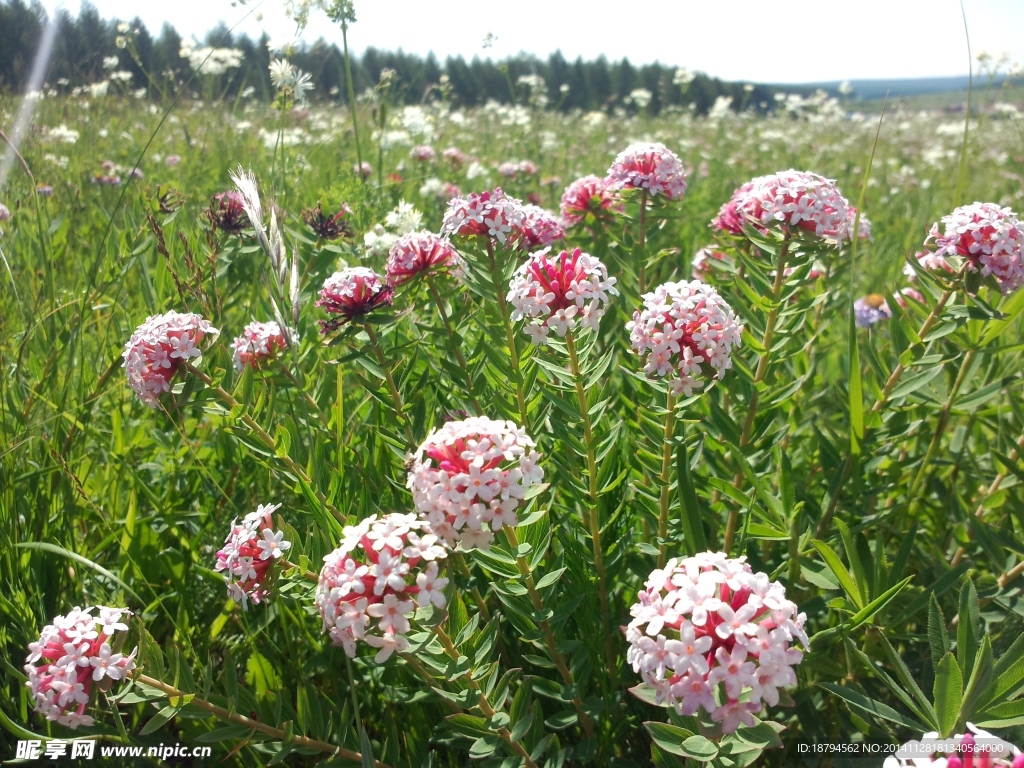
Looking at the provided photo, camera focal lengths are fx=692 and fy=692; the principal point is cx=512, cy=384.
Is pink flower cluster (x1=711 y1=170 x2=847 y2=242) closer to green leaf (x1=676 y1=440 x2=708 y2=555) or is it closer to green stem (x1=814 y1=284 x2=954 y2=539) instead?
green stem (x1=814 y1=284 x2=954 y2=539)

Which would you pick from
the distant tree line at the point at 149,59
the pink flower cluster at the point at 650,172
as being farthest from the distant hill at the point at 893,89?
the distant tree line at the point at 149,59

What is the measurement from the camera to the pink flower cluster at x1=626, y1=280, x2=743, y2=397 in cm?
157

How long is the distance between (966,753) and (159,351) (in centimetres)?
173

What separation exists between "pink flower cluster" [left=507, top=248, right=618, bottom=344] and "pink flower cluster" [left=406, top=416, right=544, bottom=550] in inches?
15.5

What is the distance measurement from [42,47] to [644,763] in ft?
14.9

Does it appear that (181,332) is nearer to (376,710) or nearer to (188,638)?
(188,638)

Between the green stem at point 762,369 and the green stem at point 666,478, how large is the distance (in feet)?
0.73

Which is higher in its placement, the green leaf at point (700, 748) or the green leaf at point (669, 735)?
the green leaf at point (700, 748)

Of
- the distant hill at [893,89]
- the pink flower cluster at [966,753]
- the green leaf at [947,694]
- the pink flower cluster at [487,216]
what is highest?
the distant hill at [893,89]

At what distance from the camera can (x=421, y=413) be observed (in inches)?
76.0

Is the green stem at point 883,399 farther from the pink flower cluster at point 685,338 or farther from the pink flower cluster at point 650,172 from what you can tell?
the pink flower cluster at point 650,172

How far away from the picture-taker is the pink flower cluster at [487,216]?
6.29ft

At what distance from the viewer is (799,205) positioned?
1869 millimetres

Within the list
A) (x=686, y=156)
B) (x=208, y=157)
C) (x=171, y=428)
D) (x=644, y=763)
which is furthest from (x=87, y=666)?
(x=686, y=156)
